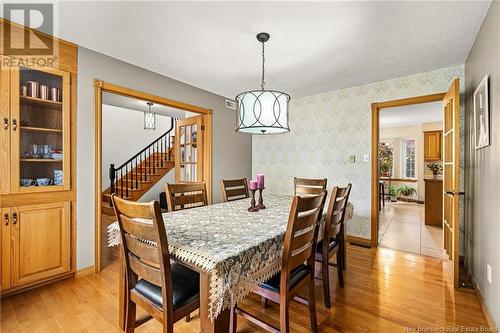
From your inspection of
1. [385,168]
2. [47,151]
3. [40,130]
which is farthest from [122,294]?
[385,168]

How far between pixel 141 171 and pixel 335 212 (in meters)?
5.57

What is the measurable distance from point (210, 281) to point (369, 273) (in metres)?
2.13

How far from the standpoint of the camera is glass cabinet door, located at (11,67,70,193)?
2.09m

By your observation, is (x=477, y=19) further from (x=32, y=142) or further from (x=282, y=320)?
(x=32, y=142)

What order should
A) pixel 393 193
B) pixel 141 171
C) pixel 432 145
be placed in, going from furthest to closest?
pixel 393 193 → pixel 432 145 → pixel 141 171

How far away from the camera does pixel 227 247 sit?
124 centimetres

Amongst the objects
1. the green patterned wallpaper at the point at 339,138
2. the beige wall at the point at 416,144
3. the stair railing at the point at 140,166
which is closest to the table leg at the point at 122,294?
the green patterned wallpaper at the point at 339,138

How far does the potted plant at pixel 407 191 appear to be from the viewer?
7.32 m

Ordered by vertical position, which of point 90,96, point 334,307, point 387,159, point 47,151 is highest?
point 90,96

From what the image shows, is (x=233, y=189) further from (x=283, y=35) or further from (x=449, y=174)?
(x=449, y=174)

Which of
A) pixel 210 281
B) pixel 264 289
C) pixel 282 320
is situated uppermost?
pixel 210 281

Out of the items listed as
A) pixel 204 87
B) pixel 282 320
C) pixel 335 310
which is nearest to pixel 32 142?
pixel 204 87

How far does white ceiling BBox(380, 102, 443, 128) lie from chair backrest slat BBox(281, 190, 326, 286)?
4496mm

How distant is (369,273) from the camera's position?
8.42 ft
